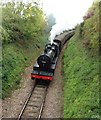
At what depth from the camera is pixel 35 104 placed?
18219mm

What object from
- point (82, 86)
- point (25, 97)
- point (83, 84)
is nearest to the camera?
point (82, 86)

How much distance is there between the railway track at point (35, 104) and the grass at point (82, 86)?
1.69 m

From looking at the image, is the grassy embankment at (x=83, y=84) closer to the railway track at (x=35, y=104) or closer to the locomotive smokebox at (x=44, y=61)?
the railway track at (x=35, y=104)

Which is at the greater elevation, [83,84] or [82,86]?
[83,84]

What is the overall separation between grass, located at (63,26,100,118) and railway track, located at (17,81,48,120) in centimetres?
169

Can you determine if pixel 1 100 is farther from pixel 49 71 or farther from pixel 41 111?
pixel 49 71

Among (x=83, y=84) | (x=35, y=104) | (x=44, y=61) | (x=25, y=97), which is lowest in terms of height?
(x=35, y=104)

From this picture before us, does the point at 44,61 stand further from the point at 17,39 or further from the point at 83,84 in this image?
the point at 17,39

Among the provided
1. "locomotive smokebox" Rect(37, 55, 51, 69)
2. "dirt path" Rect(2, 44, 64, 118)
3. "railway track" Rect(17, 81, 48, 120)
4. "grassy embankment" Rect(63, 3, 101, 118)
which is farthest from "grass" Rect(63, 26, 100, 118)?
"locomotive smokebox" Rect(37, 55, 51, 69)

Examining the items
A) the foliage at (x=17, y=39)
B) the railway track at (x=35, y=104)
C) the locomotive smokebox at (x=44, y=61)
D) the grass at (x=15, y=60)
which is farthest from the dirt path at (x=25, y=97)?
the locomotive smokebox at (x=44, y=61)

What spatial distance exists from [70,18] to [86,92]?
3652 cm

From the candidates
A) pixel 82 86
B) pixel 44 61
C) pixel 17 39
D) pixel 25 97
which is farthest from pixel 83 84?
pixel 17 39

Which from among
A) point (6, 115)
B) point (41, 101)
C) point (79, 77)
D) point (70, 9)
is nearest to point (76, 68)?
point (79, 77)

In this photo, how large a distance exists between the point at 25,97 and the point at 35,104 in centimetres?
137
